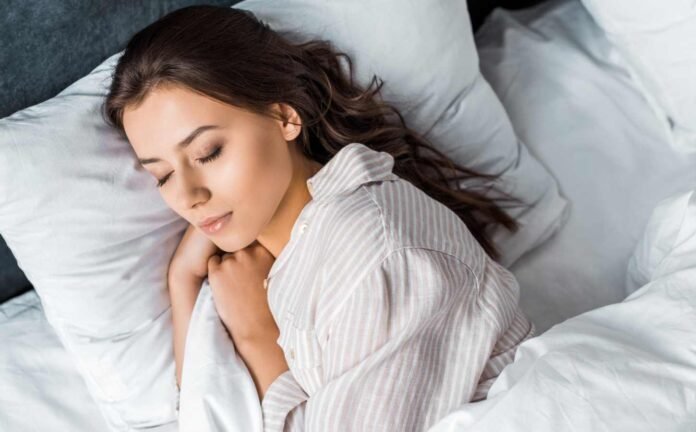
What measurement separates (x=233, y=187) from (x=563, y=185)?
78 centimetres

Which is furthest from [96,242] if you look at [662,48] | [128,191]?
[662,48]

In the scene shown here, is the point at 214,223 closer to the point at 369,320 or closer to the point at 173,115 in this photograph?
the point at 173,115

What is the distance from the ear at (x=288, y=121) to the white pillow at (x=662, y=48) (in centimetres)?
70

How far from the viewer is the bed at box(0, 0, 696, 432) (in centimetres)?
133

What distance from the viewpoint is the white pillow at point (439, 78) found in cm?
137

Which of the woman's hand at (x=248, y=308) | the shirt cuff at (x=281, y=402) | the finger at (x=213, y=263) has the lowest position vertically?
the shirt cuff at (x=281, y=402)

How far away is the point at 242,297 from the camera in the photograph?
4.38 feet

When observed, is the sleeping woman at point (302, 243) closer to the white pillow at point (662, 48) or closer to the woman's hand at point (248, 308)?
the woman's hand at point (248, 308)

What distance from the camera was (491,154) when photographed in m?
1.55

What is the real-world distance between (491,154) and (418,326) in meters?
0.54

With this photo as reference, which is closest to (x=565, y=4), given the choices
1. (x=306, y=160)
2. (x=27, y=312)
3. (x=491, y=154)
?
(x=491, y=154)

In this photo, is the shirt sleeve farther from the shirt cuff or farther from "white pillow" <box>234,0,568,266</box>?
"white pillow" <box>234,0,568,266</box>

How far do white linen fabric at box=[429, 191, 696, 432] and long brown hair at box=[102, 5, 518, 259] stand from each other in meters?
0.38

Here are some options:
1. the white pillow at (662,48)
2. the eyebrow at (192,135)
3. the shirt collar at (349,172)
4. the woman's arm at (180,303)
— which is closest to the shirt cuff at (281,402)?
the woman's arm at (180,303)
